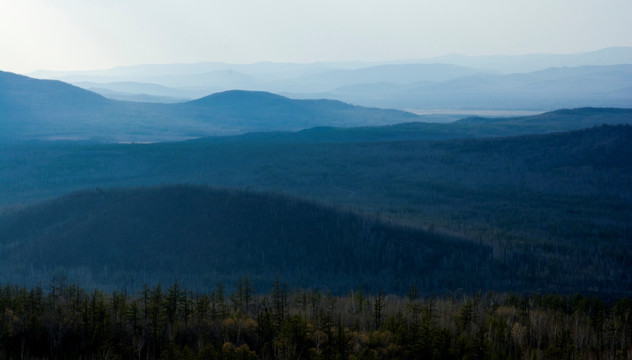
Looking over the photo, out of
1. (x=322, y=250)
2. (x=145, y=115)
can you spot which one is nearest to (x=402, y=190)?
(x=322, y=250)

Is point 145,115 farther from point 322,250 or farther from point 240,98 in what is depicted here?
point 322,250

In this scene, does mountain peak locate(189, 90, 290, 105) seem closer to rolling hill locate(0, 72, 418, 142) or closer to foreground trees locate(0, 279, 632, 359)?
rolling hill locate(0, 72, 418, 142)

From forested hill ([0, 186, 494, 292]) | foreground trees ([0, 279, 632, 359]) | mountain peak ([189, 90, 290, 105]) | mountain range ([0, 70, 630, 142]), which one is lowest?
forested hill ([0, 186, 494, 292])

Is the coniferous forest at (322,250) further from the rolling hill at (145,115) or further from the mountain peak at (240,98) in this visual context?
the mountain peak at (240,98)

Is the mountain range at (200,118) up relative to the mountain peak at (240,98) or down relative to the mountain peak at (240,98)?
down

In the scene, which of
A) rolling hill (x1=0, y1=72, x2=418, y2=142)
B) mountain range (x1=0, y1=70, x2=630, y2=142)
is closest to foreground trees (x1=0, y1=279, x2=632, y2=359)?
mountain range (x1=0, y1=70, x2=630, y2=142)

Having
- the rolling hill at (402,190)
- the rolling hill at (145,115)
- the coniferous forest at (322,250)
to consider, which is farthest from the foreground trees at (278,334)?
the rolling hill at (145,115)
